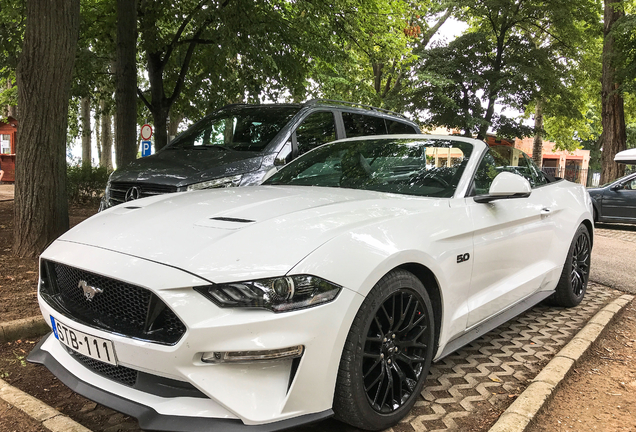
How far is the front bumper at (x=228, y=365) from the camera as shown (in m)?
1.95

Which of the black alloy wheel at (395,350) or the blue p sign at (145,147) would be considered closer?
the black alloy wheel at (395,350)

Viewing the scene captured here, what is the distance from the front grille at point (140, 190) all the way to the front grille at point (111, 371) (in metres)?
2.99

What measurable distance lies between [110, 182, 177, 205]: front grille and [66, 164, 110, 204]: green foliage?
646cm

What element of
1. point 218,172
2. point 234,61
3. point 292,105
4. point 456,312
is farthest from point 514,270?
point 234,61

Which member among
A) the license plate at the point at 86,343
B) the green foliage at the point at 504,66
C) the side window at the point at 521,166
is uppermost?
the green foliage at the point at 504,66

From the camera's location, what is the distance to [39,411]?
2529 mm

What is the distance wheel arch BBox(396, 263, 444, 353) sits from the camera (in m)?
2.67

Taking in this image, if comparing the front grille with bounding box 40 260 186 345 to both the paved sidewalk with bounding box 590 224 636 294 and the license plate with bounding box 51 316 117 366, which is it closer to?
the license plate with bounding box 51 316 117 366

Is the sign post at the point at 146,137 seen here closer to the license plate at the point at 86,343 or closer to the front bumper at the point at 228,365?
the license plate at the point at 86,343

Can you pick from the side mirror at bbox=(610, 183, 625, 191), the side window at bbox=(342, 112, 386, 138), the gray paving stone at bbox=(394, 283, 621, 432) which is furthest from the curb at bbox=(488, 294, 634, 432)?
the side mirror at bbox=(610, 183, 625, 191)

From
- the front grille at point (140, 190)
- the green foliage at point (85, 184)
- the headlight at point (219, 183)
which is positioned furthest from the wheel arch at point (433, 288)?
the green foliage at point (85, 184)

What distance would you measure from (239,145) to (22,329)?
324cm

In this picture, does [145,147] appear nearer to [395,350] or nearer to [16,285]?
[16,285]

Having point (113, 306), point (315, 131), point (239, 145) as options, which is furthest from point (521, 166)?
point (113, 306)
